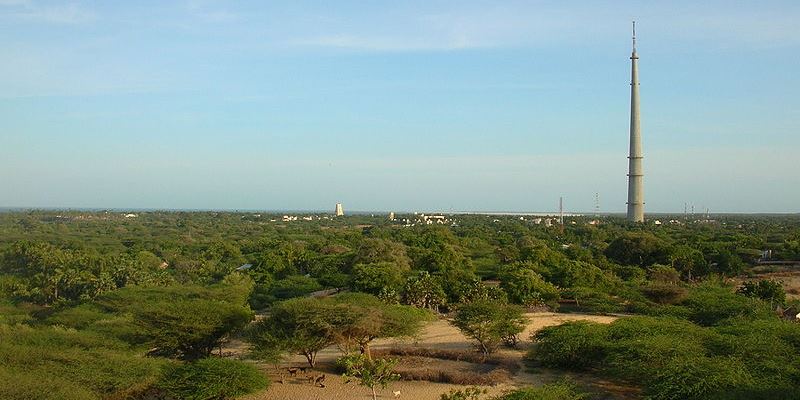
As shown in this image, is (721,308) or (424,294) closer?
(721,308)

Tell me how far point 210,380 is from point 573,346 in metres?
11.2

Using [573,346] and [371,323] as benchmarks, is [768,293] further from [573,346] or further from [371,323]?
[371,323]

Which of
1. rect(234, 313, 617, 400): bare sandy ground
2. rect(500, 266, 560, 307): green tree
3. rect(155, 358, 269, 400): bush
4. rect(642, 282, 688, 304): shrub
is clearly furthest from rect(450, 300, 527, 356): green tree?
rect(642, 282, 688, 304): shrub

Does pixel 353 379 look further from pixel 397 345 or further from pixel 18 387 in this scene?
pixel 18 387

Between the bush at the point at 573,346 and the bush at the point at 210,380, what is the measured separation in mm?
9410

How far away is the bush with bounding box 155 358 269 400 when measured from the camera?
17469 millimetres

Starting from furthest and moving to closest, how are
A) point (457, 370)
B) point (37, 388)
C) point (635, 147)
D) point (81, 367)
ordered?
1. point (635, 147)
2. point (457, 370)
3. point (81, 367)
4. point (37, 388)

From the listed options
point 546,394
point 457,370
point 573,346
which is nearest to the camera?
point 546,394

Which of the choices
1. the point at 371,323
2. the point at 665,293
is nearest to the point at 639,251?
the point at 665,293

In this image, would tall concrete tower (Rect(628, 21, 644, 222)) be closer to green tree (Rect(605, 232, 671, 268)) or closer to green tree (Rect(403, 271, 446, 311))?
green tree (Rect(605, 232, 671, 268))

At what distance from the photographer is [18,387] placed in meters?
14.7

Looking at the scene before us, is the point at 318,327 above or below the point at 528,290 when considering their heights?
above

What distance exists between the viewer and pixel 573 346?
70.6 ft

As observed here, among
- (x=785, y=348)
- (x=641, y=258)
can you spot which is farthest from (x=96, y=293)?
→ (x=641, y=258)
